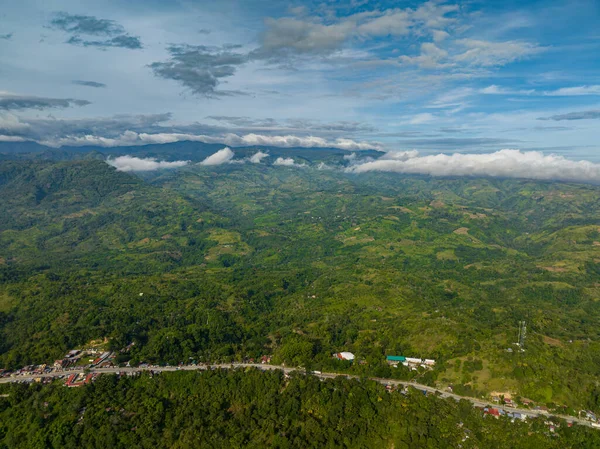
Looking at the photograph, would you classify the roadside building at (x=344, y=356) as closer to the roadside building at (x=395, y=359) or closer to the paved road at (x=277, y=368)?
the paved road at (x=277, y=368)

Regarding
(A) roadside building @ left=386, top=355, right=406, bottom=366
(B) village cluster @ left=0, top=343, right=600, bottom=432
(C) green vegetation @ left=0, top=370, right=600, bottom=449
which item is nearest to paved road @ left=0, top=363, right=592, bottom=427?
(B) village cluster @ left=0, top=343, right=600, bottom=432

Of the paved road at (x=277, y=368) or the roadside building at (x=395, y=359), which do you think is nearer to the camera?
Answer: the paved road at (x=277, y=368)

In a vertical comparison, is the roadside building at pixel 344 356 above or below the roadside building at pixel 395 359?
below

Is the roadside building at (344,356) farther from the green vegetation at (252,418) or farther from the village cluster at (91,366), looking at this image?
the green vegetation at (252,418)

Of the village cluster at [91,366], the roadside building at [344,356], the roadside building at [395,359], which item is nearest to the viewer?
the village cluster at [91,366]

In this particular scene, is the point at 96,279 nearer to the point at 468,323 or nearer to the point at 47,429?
the point at 47,429

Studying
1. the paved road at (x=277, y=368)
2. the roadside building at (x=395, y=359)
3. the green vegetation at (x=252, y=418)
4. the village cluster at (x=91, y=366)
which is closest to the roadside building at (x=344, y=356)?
the village cluster at (x=91, y=366)

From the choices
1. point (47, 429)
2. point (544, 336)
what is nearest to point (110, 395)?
point (47, 429)

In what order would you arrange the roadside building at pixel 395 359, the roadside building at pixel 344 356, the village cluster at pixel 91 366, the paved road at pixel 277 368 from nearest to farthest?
the paved road at pixel 277 368, the village cluster at pixel 91 366, the roadside building at pixel 395 359, the roadside building at pixel 344 356

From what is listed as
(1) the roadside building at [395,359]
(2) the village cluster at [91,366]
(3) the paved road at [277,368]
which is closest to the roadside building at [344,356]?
(2) the village cluster at [91,366]

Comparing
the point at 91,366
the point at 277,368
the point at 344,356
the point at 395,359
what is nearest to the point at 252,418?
the point at 277,368
